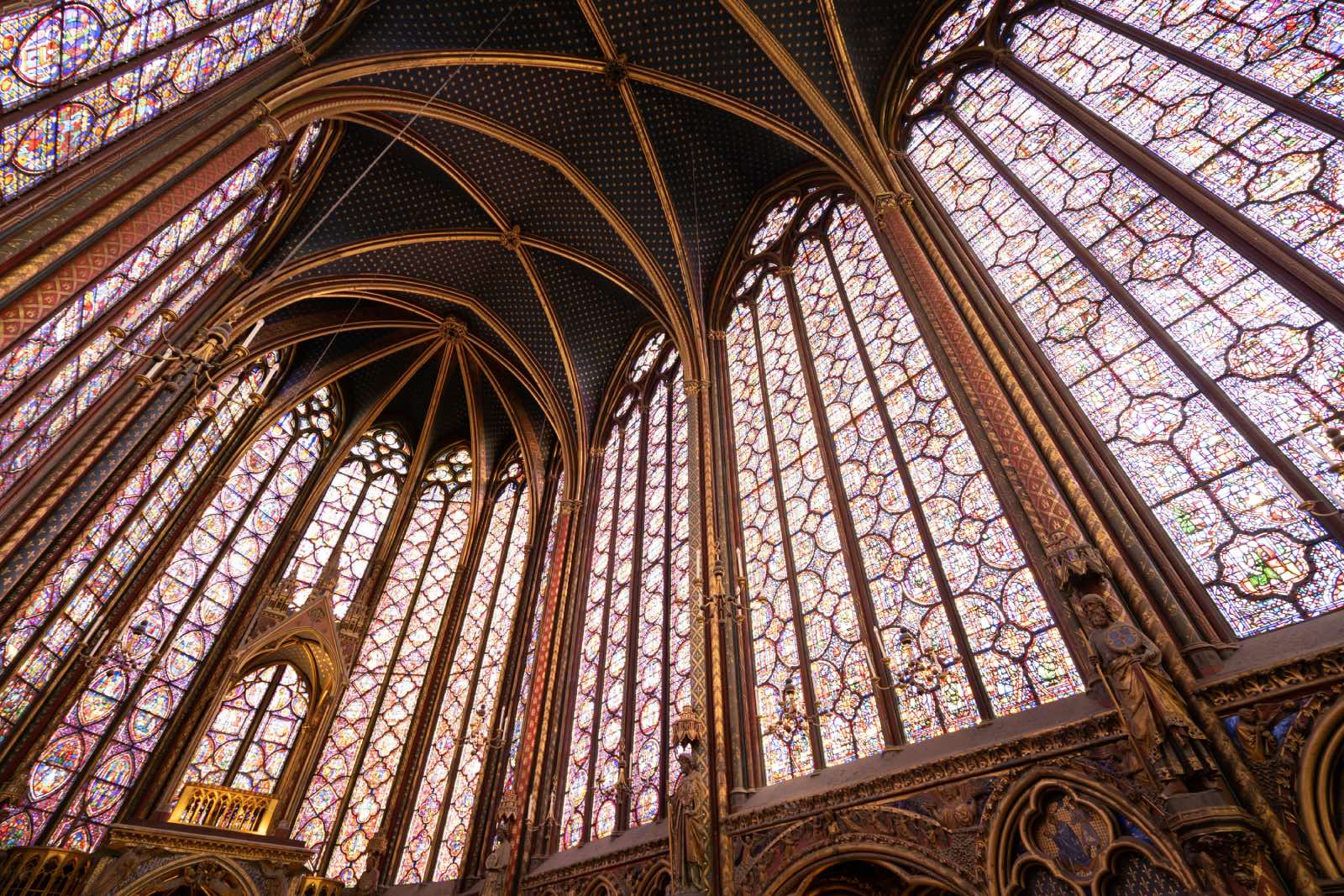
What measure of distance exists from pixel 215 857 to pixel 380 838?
2.22 meters

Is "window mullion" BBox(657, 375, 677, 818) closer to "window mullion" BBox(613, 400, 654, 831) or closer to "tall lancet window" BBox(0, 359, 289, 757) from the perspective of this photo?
"window mullion" BBox(613, 400, 654, 831)

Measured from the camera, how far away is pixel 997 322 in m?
6.70

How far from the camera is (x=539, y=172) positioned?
12.6 meters

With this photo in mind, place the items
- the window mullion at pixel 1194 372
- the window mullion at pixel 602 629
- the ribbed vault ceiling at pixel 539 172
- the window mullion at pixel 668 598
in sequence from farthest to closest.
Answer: the ribbed vault ceiling at pixel 539 172 < the window mullion at pixel 602 629 < the window mullion at pixel 668 598 < the window mullion at pixel 1194 372

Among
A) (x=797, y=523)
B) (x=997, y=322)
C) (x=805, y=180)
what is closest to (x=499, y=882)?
(x=797, y=523)

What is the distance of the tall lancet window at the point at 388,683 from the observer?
11.4 meters

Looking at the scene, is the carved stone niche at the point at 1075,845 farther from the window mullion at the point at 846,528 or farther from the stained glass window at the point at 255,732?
the stained glass window at the point at 255,732

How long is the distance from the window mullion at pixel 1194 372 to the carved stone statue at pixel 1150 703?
129 centimetres

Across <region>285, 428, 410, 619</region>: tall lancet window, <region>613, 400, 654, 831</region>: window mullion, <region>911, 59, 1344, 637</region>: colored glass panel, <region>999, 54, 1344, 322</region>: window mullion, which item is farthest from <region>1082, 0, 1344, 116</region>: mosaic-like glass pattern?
<region>285, 428, 410, 619</region>: tall lancet window

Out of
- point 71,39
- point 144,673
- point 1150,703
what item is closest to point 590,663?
point 144,673

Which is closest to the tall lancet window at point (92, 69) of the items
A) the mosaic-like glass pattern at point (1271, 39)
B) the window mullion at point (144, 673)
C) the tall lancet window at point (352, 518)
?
the window mullion at point (144, 673)

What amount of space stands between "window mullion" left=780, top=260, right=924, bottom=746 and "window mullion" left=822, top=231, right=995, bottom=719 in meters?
0.03

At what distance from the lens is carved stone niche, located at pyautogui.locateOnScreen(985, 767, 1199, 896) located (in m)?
3.97

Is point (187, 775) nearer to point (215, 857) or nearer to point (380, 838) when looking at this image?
point (215, 857)
